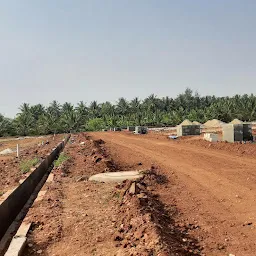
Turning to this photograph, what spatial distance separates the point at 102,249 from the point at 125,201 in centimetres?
234

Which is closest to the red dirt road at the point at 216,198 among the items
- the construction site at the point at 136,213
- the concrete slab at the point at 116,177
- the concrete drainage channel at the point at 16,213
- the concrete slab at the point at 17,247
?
the construction site at the point at 136,213

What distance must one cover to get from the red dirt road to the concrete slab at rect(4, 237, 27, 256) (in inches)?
120

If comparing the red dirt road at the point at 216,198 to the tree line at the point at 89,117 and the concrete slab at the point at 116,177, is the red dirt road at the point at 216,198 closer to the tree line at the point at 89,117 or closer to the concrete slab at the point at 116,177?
the concrete slab at the point at 116,177

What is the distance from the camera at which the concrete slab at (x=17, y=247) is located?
5.79m

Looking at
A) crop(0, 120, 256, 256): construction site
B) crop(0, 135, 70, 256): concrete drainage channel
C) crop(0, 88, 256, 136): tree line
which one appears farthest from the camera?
crop(0, 88, 256, 136): tree line

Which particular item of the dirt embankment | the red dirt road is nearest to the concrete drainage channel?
the dirt embankment

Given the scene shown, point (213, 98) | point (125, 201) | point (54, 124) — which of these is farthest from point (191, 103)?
point (125, 201)

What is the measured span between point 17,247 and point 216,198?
487cm

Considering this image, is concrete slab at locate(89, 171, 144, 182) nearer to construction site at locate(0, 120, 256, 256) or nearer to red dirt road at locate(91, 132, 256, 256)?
construction site at locate(0, 120, 256, 256)

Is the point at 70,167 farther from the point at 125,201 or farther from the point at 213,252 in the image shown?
the point at 213,252

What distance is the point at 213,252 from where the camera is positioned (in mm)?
5301

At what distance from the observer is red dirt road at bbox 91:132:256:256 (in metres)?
5.77

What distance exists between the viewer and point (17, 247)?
19.9ft

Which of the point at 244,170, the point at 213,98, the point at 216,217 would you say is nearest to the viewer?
the point at 216,217
